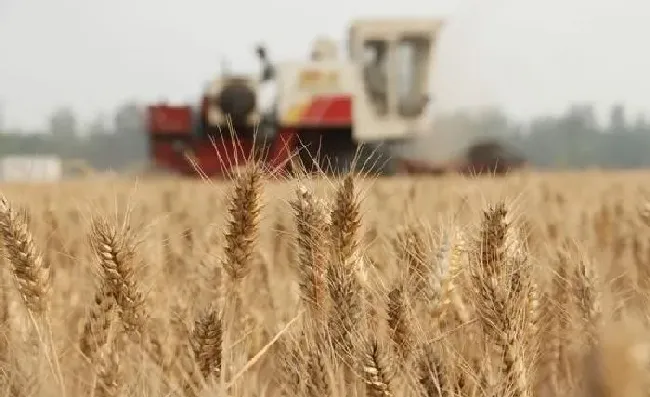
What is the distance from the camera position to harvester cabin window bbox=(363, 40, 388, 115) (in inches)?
528

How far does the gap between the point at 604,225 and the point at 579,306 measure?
2335 mm

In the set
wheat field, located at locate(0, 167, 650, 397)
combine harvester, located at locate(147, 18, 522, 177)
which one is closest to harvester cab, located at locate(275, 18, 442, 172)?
combine harvester, located at locate(147, 18, 522, 177)

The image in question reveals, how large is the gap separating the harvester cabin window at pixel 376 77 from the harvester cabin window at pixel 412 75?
0.82 feet

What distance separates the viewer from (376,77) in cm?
1348

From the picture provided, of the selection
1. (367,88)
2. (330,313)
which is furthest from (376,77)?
(330,313)

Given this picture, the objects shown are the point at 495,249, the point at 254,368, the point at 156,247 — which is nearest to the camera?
the point at 495,249

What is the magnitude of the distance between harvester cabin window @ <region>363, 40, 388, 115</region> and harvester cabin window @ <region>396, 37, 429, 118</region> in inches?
9.8

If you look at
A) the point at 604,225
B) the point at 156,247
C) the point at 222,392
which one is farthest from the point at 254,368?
the point at 604,225

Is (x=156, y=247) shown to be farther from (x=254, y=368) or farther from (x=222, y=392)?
(x=222, y=392)

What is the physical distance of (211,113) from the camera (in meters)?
14.2

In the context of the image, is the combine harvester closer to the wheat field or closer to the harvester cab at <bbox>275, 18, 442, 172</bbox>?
the harvester cab at <bbox>275, 18, 442, 172</bbox>

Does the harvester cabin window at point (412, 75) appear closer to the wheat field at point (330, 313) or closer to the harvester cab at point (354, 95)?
the harvester cab at point (354, 95)

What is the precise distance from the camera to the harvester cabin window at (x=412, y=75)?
43.2 feet

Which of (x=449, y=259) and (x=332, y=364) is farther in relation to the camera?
(x=449, y=259)
